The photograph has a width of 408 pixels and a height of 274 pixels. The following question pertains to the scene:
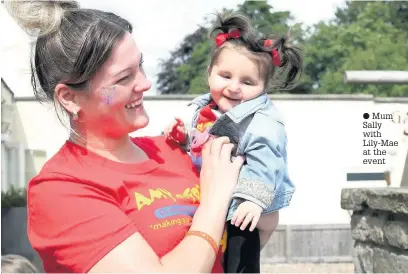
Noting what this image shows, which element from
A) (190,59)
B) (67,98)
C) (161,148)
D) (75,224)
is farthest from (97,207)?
(190,59)

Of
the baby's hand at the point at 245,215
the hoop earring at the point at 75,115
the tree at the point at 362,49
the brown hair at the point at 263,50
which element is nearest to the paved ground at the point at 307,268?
the brown hair at the point at 263,50

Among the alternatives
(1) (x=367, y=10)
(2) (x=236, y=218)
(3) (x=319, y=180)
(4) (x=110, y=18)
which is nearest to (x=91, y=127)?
(4) (x=110, y=18)

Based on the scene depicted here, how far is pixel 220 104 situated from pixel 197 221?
1.88 ft

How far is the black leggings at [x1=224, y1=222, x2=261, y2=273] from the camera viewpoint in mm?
1965

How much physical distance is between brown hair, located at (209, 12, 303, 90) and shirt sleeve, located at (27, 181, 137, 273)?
0.70 meters

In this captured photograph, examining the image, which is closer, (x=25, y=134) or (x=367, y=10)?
(x=25, y=134)

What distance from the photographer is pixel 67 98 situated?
5.84 feet

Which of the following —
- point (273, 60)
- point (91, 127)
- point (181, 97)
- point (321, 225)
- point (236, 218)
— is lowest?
point (321, 225)

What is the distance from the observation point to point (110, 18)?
5.83 feet

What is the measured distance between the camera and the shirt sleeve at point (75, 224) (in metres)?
1.62

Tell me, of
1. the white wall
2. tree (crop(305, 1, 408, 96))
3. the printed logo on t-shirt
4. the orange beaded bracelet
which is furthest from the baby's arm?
tree (crop(305, 1, 408, 96))

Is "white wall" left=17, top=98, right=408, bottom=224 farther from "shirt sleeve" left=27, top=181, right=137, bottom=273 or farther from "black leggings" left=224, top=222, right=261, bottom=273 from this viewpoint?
"shirt sleeve" left=27, top=181, right=137, bottom=273

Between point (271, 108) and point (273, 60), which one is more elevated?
point (273, 60)

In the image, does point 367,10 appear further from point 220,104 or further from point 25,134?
point 220,104
